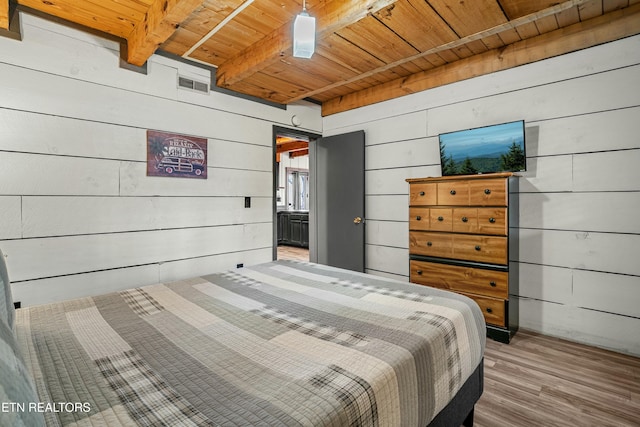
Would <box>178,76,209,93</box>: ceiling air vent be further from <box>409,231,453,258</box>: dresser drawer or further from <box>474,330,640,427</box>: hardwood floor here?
<box>474,330,640,427</box>: hardwood floor

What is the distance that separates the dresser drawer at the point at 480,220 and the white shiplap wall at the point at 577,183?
49 cm

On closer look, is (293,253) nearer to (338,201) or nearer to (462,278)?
(338,201)

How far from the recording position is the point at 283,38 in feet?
8.53

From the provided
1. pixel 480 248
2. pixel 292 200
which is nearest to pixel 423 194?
pixel 480 248

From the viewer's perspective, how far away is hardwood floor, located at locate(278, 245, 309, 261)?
6.47 meters

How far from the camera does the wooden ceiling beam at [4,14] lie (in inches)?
80.3

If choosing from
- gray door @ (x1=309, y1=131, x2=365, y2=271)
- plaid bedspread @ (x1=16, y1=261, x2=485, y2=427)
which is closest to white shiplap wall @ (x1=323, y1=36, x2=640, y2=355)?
gray door @ (x1=309, y1=131, x2=365, y2=271)

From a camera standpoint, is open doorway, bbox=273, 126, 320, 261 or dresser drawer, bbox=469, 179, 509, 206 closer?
dresser drawer, bbox=469, 179, 509, 206

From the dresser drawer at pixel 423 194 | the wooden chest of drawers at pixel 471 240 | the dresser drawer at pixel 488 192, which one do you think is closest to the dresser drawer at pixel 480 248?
the wooden chest of drawers at pixel 471 240

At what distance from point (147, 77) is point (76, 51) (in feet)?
1.78

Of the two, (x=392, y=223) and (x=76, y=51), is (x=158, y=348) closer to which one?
(x=76, y=51)

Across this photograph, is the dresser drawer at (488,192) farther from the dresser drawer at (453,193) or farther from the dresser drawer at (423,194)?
the dresser drawer at (423,194)

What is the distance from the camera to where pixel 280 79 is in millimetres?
3373

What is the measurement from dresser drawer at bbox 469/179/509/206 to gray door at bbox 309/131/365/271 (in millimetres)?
1546
